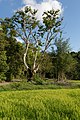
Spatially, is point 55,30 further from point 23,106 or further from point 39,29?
point 23,106

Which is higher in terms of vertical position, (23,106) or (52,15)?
(52,15)

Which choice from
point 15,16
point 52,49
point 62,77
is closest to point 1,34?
point 15,16

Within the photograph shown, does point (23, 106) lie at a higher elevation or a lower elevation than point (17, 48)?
lower

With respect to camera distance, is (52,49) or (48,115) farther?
(52,49)

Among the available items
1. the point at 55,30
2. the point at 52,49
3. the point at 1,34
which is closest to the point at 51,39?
the point at 55,30

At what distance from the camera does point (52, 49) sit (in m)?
52.4

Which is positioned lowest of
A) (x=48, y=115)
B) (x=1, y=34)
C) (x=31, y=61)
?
(x=48, y=115)

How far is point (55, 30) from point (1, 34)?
9.17m

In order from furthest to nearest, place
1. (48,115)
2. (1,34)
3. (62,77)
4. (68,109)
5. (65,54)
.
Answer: (62,77) → (65,54) → (1,34) → (68,109) → (48,115)

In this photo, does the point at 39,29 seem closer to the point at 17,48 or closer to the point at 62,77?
the point at 17,48

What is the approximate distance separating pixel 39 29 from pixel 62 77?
12.4 m

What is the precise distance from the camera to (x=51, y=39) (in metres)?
47.9

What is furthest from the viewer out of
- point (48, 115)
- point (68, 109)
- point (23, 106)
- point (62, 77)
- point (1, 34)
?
point (62, 77)

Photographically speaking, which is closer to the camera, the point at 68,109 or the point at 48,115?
the point at 48,115
